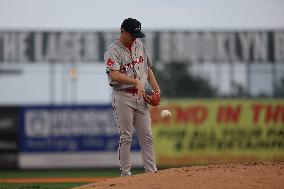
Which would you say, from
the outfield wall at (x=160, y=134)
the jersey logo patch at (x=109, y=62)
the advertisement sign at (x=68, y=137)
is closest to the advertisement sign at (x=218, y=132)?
the outfield wall at (x=160, y=134)

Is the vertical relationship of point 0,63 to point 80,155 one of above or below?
above

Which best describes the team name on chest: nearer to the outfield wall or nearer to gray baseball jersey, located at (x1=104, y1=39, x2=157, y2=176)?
gray baseball jersey, located at (x1=104, y1=39, x2=157, y2=176)

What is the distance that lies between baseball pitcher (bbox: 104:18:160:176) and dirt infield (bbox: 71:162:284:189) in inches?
39.6

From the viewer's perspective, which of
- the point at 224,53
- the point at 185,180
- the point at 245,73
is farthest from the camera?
the point at 224,53

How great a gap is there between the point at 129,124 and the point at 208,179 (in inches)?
64.5

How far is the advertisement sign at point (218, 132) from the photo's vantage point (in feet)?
58.7

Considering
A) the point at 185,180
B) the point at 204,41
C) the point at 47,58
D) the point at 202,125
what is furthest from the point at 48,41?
the point at 185,180

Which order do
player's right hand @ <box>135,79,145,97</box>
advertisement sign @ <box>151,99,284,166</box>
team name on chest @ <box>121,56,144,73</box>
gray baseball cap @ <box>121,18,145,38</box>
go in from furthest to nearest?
advertisement sign @ <box>151,99,284,166</box>, team name on chest @ <box>121,56,144,73</box>, gray baseball cap @ <box>121,18,145,38</box>, player's right hand @ <box>135,79,145,97</box>

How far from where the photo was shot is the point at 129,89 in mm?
8023

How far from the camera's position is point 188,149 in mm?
18031

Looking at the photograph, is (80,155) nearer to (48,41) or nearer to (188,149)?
(188,149)

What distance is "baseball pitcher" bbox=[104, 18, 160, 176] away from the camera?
7938 mm

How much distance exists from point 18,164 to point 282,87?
7.94m

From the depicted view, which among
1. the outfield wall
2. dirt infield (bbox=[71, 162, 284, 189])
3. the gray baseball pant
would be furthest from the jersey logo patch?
the outfield wall
